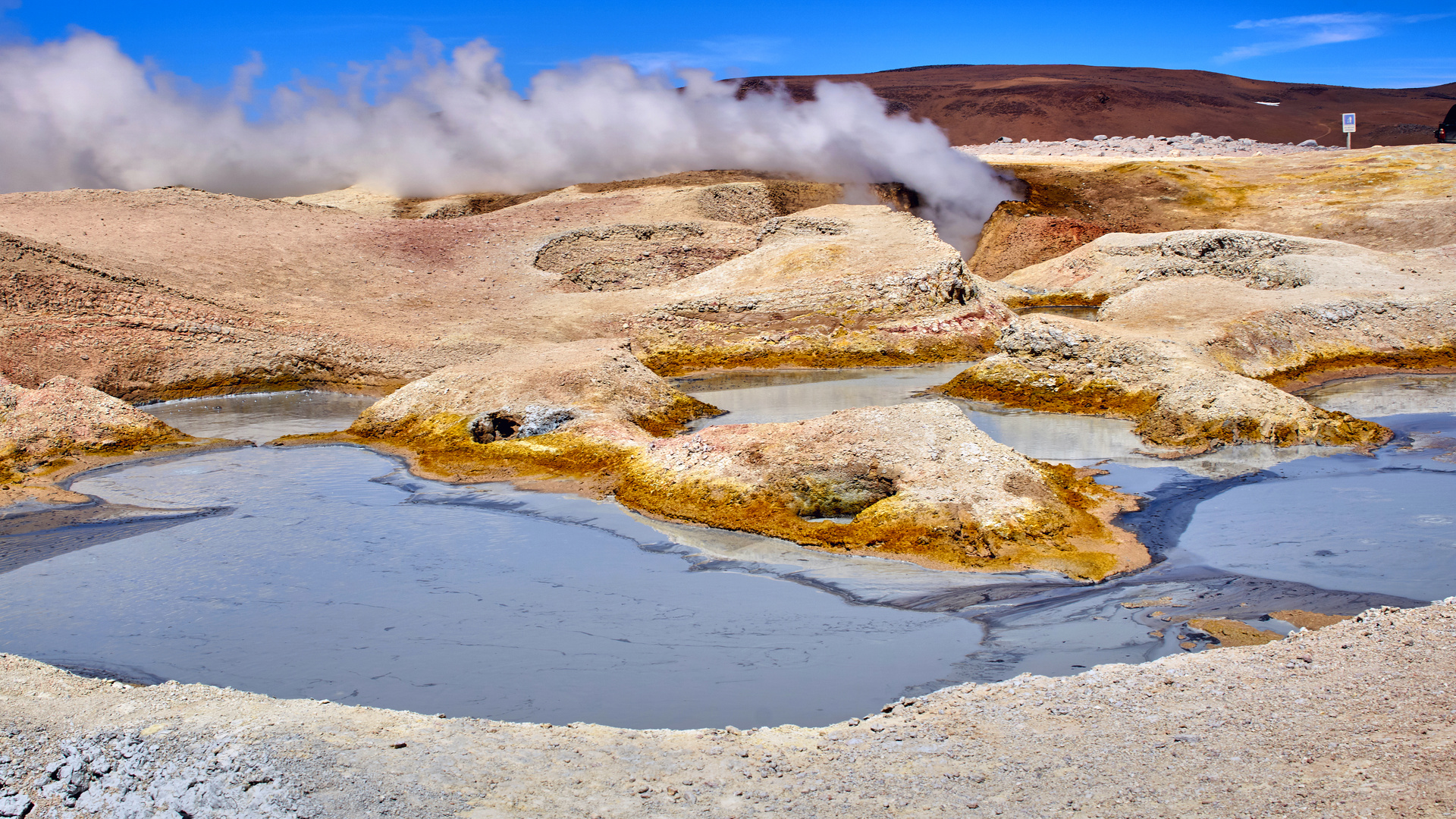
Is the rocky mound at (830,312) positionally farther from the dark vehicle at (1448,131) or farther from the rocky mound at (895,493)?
the dark vehicle at (1448,131)

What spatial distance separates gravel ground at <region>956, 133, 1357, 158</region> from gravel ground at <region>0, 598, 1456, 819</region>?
51.7m

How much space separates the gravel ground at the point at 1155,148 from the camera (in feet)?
176

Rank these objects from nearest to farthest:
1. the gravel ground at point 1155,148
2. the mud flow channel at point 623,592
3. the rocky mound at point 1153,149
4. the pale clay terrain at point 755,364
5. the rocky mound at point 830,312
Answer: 1. the pale clay terrain at point 755,364
2. the mud flow channel at point 623,592
3. the rocky mound at point 830,312
4. the rocky mound at point 1153,149
5. the gravel ground at point 1155,148

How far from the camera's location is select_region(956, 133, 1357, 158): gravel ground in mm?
53594

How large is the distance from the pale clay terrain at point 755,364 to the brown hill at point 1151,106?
3321cm

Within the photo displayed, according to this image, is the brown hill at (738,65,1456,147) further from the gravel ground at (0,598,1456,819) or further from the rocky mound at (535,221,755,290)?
the gravel ground at (0,598,1456,819)

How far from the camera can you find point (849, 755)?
512cm

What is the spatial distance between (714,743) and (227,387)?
1738 cm

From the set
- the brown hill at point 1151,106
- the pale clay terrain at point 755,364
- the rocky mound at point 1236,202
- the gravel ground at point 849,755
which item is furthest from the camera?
the brown hill at point 1151,106

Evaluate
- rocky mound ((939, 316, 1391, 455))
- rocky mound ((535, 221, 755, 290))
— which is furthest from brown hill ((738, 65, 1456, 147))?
rocky mound ((939, 316, 1391, 455))

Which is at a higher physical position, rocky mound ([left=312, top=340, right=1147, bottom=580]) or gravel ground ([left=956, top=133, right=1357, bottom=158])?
gravel ground ([left=956, top=133, right=1357, bottom=158])

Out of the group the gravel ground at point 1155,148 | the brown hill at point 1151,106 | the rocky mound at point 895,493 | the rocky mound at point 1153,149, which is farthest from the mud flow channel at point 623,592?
the brown hill at point 1151,106

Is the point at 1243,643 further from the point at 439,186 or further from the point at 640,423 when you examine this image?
the point at 439,186

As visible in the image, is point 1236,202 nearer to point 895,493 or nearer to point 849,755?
point 895,493
